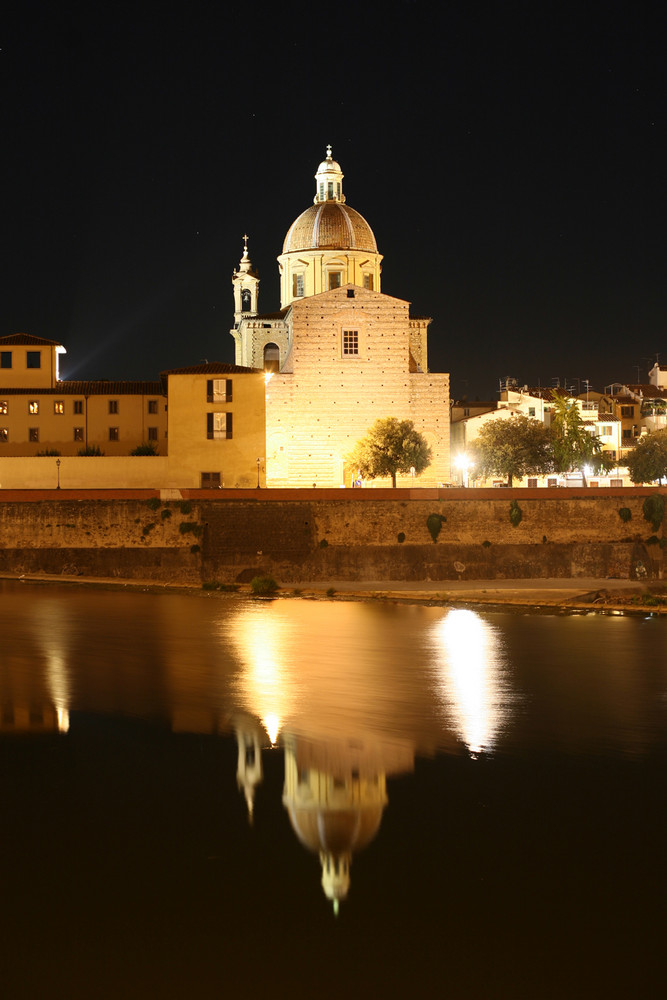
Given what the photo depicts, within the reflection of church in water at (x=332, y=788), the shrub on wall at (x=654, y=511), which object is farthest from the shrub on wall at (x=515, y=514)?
the reflection of church in water at (x=332, y=788)

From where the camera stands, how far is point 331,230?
4962 cm

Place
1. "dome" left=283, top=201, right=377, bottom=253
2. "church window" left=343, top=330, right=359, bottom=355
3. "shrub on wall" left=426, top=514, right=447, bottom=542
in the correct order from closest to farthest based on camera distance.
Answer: "shrub on wall" left=426, top=514, right=447, bottom=542 → "church window" left=343, top=330, right=359, bottom=355 → "dome" left=283, top=201, right=377, bottom=253

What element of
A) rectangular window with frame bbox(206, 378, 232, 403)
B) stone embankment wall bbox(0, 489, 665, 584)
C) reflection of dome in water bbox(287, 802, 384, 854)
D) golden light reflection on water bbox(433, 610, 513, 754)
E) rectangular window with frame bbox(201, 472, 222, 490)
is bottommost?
reflection of dome in water bbox(287, 802, 384, 854)

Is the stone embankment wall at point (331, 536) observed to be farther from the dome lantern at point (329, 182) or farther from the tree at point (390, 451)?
the dome lantern at point (329, 182)

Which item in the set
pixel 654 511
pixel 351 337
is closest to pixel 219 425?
pixel 351 337

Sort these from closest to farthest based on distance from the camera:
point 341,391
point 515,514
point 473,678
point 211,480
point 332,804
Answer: point 332,804
point 473,678
point 515,514
point 211,480
point 341,391

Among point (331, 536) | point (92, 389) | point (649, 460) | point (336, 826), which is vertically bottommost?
point (336, 826)

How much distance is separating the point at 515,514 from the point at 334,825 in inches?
827

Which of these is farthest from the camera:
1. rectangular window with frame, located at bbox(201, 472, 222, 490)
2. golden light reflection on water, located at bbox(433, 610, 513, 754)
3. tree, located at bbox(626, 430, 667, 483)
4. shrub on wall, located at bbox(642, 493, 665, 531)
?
tree, located at bbox(626, 430, 667, 483)

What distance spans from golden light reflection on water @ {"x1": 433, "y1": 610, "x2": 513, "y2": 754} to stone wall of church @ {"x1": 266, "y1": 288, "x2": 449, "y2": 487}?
20.0m

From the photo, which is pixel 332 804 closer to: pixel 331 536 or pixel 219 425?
pixel 331 536

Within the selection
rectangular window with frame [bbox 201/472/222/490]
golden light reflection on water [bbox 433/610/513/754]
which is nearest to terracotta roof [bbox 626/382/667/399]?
rectangular window with frame [bbox 201/472/222/490]

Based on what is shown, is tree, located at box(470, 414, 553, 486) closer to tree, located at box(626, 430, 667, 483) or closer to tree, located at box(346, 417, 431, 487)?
tree, located at box(346, 417, 431, 487)

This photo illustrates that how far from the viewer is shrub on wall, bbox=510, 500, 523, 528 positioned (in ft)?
96.3
